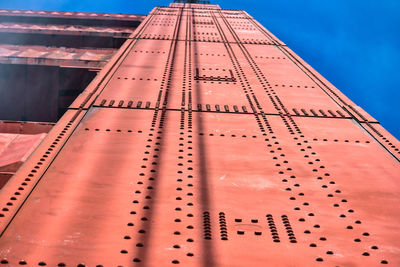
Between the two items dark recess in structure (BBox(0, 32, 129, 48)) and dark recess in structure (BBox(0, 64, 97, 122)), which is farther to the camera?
dark recess in structure (BBox(0, 32, 129, 48))

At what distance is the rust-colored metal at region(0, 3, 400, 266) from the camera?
3180 millimetres

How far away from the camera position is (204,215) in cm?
364

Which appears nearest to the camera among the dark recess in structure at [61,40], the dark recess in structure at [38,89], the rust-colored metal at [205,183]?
the rust-colored metal at [205,183]

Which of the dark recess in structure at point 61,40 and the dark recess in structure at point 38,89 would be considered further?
the dark recess in structure at point 61,40

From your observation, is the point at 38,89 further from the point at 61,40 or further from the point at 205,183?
the point at 205,183

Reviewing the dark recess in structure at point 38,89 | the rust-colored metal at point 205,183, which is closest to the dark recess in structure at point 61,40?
the dark recess in structure at point 38,89

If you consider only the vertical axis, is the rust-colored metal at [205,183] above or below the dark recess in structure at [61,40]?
below

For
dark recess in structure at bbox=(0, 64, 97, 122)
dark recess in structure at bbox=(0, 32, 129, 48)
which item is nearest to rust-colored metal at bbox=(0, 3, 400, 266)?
dark recess in structure at bbox=(0, 64, 97, 122)

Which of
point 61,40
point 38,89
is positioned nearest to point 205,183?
point 38,89

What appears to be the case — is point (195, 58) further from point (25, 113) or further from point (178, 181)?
point (178, 181)

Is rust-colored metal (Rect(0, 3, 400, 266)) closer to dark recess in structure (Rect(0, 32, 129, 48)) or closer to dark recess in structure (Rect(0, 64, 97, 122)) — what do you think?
dark recess in structure (Rect(0, 64, 97, 122))

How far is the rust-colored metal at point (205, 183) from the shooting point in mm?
3180

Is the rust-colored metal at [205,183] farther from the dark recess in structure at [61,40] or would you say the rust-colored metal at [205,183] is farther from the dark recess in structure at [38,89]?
the dark recess in structure at [61,40]

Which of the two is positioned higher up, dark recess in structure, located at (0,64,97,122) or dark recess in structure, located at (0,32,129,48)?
dark recess in structure, located at (0,32,129,48)
